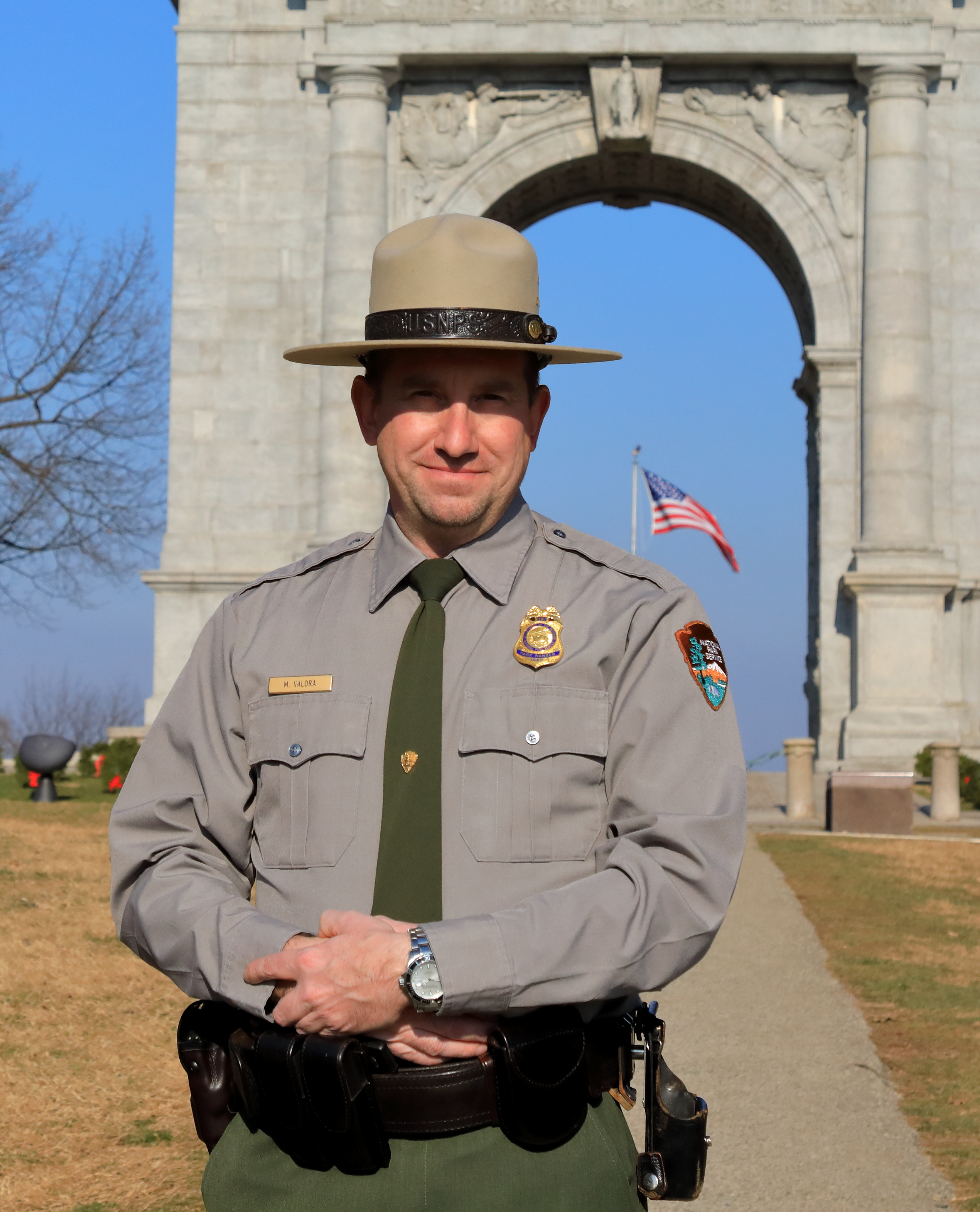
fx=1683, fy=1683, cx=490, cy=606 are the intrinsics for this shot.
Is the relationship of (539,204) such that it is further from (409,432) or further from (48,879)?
(409,432)

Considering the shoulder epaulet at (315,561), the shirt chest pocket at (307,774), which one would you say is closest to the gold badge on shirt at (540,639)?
the shirt chest pocket at (307,774)

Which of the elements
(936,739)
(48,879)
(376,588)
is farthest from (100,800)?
(376,588)

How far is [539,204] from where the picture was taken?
2616 centimetres

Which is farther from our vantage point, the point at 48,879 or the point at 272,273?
the point at 272,273

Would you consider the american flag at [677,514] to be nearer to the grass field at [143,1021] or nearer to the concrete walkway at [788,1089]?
the grass field at [143,1021]

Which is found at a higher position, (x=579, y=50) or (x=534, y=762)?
(x=579, y=50)

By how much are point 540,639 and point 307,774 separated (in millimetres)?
449

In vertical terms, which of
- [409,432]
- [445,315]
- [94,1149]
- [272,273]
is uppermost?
[272,273]

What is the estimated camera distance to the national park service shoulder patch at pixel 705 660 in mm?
2760

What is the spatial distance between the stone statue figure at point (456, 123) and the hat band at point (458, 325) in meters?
22.0

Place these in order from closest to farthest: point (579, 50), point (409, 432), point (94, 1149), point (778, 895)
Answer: point (409, 432) < point (94, 1149) < point (778, 895) < point (579, 50)

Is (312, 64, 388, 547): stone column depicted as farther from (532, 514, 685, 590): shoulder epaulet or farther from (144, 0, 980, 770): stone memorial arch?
(532, 514, 685, 590): shoulder epaulet

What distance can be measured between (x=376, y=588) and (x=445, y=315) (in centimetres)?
50

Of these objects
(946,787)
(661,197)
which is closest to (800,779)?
(946,787)
